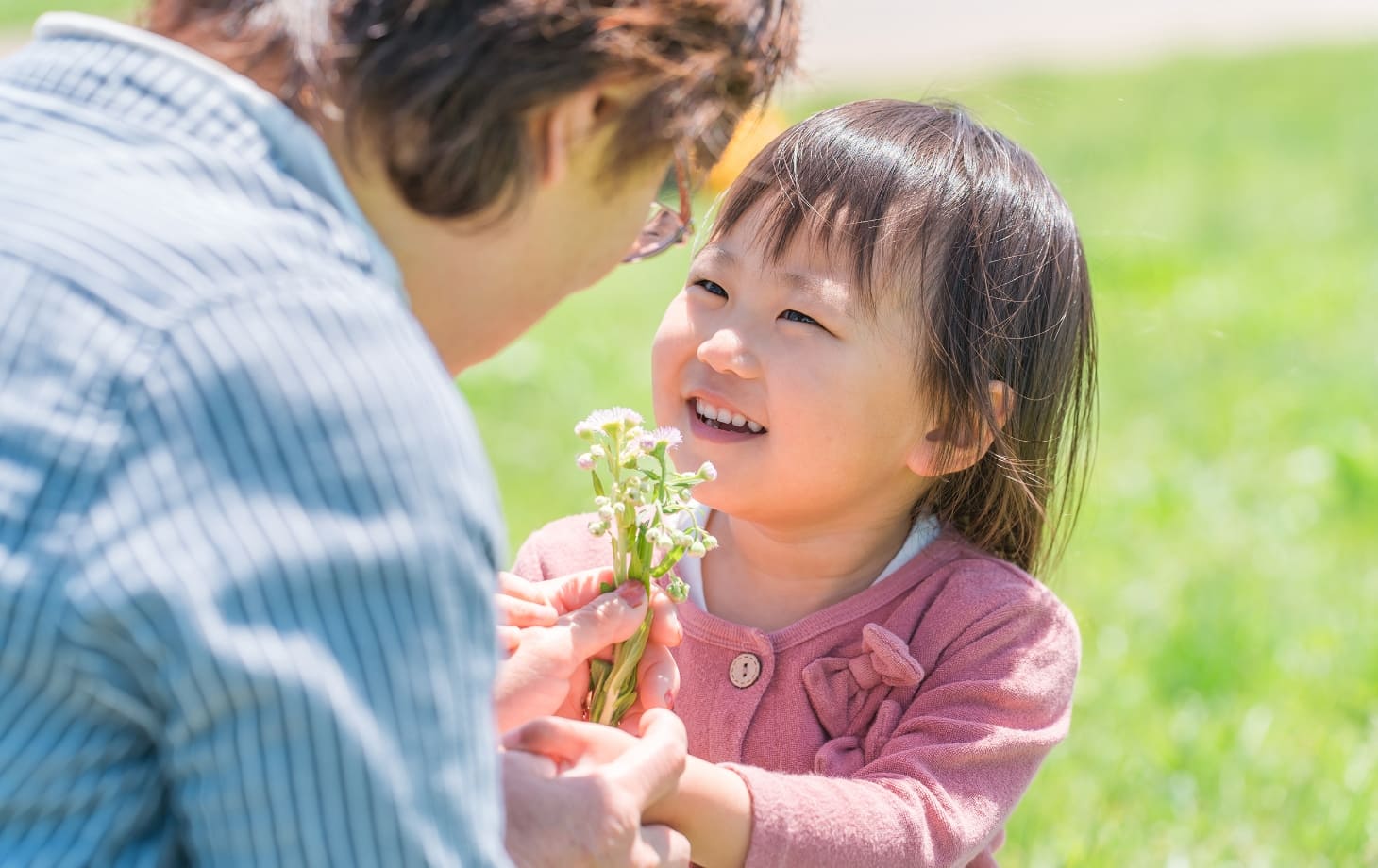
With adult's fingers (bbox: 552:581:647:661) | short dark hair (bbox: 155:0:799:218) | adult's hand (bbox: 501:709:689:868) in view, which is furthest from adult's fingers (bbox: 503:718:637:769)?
short dark hair (bbox: 155:0:799:218)

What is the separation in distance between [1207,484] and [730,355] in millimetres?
3103

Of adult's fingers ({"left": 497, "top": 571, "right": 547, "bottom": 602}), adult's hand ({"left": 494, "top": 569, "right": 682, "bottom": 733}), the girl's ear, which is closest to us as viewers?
adult's hand ({"left": 494, "top": 569, "right": 682, "bottom": 733})

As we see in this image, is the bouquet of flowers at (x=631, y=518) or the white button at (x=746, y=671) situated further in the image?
the white button at (x=746, y=671)

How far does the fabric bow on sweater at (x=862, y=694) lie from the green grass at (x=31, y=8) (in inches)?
491

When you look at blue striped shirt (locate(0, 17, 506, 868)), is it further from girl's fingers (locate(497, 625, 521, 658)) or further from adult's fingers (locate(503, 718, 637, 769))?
girl's fingers (locate(497, 625, 521, 658))

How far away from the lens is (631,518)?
6.32 feet

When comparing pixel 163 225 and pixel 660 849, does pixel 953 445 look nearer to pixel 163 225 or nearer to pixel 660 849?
pixel 660 849

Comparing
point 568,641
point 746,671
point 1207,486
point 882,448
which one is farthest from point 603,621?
point 1207,486

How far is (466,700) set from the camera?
4.50 ft

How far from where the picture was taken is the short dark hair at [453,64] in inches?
56.8

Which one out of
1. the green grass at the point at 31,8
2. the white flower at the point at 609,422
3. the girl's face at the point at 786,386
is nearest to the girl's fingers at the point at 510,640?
the white flower at the point at 609,422

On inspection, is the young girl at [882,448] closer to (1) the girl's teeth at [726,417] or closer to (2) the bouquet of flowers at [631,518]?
(1) the girl's teeth at [726,417]

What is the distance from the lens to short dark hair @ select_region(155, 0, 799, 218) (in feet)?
4.74

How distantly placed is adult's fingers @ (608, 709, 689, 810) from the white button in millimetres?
434
